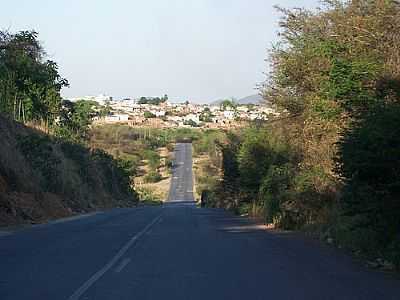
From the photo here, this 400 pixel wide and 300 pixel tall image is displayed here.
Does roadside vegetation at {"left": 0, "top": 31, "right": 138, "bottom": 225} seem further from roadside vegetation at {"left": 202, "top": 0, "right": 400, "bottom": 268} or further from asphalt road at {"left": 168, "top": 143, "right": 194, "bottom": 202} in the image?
asphalt road at {"left": 168, "top": 143, "right": 194, "bottom": 202}

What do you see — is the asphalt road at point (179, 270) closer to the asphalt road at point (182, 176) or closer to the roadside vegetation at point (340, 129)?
the roadside vegetation at point (340, 129)

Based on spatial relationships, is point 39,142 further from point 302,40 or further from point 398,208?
point 398,208

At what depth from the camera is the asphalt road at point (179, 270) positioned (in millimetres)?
11906

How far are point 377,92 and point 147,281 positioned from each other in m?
9.66

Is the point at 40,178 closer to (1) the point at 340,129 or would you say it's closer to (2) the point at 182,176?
(1) the point at 340,129

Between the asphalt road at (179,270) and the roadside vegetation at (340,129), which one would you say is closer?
the asphalt road at (179,270)

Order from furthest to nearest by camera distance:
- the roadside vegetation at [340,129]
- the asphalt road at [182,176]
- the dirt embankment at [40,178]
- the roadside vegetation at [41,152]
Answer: the asphalt road at [182,176], the roadside vegetation at [41,152], the dirt embankment at [40,178], the roadside vegetation at [340,129]

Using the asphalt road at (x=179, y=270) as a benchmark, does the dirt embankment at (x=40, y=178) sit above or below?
above

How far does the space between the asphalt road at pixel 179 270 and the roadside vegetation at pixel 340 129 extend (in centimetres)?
133

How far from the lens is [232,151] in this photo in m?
60.1

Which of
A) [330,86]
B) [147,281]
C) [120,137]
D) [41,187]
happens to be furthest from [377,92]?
[120,137]

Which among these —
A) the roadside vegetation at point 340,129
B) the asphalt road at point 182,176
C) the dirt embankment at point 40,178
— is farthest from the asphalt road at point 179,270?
the asphalt road at point 182,176

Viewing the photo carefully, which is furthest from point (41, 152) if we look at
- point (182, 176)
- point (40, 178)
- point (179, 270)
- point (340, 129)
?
point (182, 176)

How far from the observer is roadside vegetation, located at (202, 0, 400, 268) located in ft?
53.7
